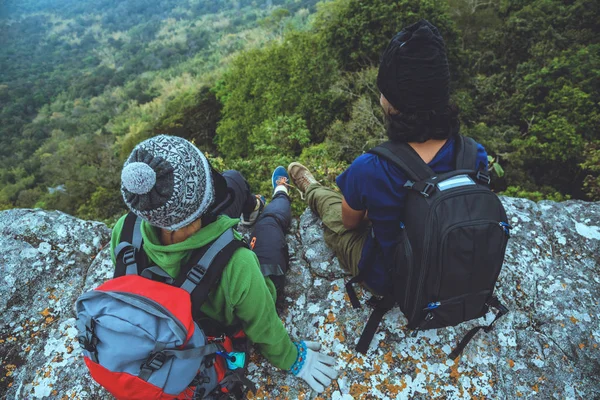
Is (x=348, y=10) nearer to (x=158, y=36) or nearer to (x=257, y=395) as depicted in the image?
(x=257, y=395)

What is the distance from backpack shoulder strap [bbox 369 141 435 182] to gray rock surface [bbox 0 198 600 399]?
1117mm

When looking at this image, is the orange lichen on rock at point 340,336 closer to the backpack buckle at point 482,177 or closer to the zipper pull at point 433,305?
the zipper pull at point 433,305

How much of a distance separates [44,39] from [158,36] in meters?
46.0

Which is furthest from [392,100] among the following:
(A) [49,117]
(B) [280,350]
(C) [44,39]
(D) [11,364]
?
(C) [44,39]

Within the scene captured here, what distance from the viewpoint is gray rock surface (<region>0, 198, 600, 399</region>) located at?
1.96 metres

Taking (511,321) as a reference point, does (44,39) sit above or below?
below

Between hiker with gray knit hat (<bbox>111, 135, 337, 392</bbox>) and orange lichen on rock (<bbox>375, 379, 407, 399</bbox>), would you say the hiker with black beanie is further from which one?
hiker with gray knit hat (<bbox>111, 135, 337, 392</bbox>)

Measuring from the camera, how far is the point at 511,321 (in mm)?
2182

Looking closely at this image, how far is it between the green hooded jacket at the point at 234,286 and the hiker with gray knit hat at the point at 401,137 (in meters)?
0.72

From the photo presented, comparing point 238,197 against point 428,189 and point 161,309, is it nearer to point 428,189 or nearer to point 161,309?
point 161,309

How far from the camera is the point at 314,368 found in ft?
6.52

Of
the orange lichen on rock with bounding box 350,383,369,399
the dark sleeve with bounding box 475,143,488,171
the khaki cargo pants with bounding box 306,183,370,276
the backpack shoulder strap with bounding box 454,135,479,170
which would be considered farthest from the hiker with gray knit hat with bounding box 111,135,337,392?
the dark sleeve with bounding box 475,143,488,171

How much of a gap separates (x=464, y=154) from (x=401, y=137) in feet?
1.18

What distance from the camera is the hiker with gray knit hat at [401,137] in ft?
4.99
